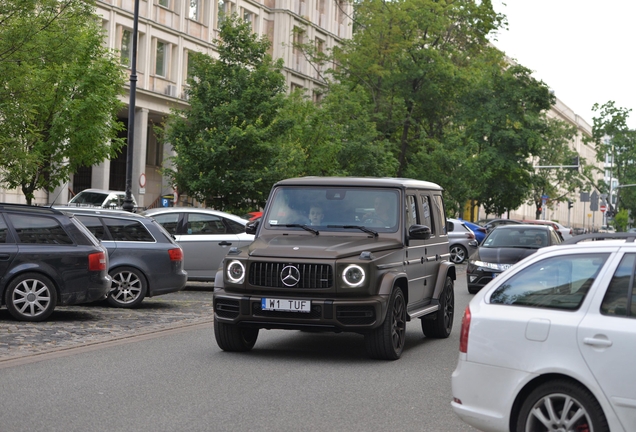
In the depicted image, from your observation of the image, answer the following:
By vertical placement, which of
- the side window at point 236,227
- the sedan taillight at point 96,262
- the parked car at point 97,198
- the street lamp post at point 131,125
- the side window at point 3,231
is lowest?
the sedan taillight at point 96,262

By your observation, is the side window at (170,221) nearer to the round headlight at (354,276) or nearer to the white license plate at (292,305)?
the white license plate at (292,305)

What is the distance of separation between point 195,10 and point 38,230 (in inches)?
1660

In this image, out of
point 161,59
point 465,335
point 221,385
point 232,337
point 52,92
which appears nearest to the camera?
point 465,335

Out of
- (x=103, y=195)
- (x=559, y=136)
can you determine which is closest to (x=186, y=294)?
(x=103, y=195)

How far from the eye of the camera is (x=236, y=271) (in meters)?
11.3

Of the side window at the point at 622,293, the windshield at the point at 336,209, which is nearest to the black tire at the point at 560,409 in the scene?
the side window at the point at 622,293

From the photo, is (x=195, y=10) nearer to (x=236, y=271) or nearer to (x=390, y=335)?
(x=236, y=271)

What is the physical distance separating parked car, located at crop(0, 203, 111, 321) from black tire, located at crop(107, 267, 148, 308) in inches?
87.3

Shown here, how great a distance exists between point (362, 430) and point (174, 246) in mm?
10461

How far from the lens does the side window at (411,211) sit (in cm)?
1257

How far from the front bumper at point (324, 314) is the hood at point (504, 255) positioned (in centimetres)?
1158

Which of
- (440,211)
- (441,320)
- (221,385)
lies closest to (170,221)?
(440,211)

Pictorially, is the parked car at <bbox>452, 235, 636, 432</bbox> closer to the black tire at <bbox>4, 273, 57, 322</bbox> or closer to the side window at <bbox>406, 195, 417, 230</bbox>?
the side window at <bbox>406, 195, 417, 230</bbox>

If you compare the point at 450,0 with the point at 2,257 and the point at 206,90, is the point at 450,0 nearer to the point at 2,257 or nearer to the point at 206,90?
the point at 206,90
